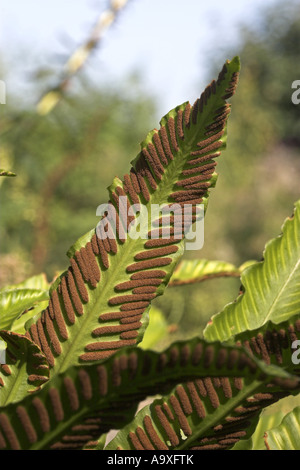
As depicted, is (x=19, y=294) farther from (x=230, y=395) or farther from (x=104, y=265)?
(x=230, y=395)

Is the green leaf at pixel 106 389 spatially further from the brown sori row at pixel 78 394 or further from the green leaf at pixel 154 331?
the green leaf at pixel 154 331

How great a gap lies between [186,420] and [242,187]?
39.5 feet

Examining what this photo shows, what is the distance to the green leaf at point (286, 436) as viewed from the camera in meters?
0.64

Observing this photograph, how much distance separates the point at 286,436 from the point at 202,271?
1.70 feet

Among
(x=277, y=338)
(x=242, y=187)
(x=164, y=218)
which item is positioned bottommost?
(x=277, y=338)

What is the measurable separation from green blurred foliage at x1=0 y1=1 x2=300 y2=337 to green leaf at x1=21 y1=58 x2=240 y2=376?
210 cm

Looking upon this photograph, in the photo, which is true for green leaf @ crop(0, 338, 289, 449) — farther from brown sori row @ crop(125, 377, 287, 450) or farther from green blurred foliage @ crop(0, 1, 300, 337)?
green blurred foliage @ crop(0, 1, 300, 337)

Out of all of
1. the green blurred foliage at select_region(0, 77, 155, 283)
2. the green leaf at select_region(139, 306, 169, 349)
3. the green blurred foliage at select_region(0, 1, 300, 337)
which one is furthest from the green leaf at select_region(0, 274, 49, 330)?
the green blurred foliage at select_region(0, 77, 155, 283)

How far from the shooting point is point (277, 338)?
22.1 inches

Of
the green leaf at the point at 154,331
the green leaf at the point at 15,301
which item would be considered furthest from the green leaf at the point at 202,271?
the green leaf at the point at 15,301

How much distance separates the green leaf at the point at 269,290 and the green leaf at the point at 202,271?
0.31 m
